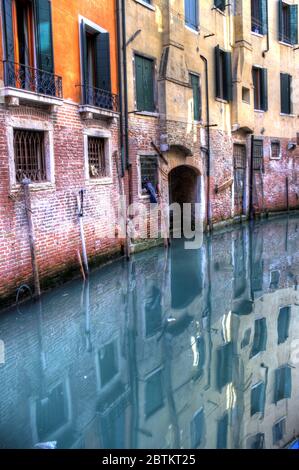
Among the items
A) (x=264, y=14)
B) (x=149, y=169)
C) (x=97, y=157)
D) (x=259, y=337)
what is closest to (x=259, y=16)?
(x=264, y=14)

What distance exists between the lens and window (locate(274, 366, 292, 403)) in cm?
406

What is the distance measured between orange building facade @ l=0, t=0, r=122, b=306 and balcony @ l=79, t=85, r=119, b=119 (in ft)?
0.07

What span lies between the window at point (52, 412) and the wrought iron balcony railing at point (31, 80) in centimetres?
436

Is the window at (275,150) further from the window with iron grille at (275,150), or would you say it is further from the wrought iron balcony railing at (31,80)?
the wrought iron balcony railing at (31,80)

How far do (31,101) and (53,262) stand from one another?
8.71 ft

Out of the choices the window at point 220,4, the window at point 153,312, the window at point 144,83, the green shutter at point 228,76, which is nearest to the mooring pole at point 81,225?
the window at point 153,312

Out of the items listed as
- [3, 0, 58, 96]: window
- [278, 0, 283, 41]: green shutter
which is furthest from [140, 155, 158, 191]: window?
[278, 0, 283, 41]: green shutter

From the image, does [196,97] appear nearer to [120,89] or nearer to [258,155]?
[120,89]

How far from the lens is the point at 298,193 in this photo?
1941 cm

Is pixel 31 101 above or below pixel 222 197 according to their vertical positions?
above

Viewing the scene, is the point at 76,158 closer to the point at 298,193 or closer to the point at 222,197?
the point at 222,197

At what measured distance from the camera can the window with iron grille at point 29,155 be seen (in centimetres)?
678
